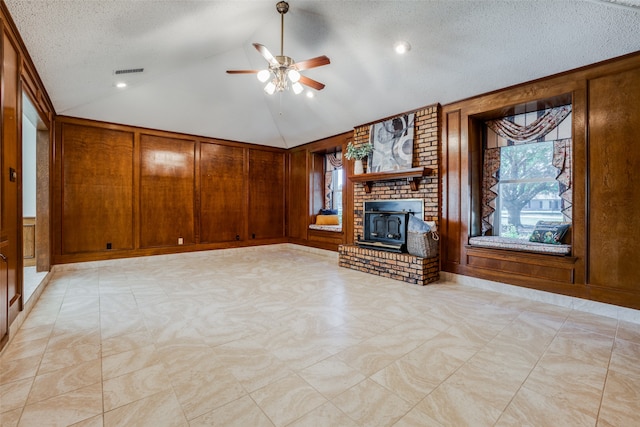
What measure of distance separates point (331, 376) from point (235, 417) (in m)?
0.63

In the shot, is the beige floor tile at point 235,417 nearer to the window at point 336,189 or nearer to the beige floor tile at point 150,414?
the beige floor tile at point 150,414

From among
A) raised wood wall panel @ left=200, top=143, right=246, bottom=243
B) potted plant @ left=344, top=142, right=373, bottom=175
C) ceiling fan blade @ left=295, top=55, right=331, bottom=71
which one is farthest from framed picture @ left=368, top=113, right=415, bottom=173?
raised wood wall panel @ left=200, top=143, right=246, bottom=243

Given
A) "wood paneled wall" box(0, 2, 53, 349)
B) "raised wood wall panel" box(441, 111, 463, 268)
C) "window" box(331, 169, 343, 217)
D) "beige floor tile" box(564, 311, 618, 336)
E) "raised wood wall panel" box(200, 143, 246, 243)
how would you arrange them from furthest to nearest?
"window" box(331, 169, 343, 217) → "raised wood wall panel" box(200, 143, 246, 243) → "raised wood wall panel" box(441, 111, 463, 268) → "beige floor tile" box(564, 311, 618, 336) → "wood paneled wall" box(0, 2, 53, 349)

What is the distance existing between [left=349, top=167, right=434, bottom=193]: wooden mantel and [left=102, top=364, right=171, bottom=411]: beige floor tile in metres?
3.91

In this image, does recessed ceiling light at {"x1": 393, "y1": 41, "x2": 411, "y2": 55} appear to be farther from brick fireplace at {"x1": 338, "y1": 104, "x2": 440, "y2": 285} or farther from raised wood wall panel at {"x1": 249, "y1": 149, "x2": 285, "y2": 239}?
raised wood wall panel at {"x1": 249, "y1": 149, "x2": 285, "y2": 239}

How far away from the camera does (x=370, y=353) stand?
2.17m

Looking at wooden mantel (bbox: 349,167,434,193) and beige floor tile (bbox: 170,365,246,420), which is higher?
wooden mantel (bbox: 349,167,434,193)

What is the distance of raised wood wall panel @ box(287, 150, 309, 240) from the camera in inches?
283

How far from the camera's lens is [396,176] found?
472 cm

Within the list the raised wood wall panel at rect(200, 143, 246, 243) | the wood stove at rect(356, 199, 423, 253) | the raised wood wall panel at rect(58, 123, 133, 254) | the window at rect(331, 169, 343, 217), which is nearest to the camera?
the wood stove at rect(356, 199, 423, 253)

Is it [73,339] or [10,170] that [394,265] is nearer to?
[73,339]

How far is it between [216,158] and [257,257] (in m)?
2.42

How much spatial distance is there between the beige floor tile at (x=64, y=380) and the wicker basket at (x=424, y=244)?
3766 mm

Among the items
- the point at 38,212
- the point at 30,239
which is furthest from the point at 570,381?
the point at 30,239
